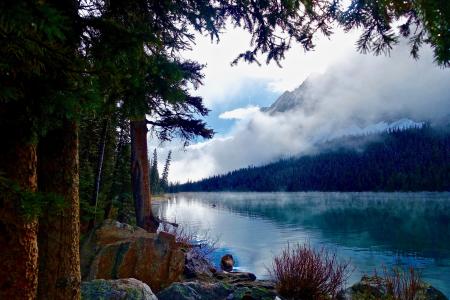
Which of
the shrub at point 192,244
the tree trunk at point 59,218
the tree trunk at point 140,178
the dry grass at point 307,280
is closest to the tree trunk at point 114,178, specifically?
the shrub at point 192,244

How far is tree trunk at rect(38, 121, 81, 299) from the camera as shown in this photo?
353 centimetres

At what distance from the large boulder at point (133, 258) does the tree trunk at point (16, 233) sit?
6.23m

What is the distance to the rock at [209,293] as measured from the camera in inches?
297

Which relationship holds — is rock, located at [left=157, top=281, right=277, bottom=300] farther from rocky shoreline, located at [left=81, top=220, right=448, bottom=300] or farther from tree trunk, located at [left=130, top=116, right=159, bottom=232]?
tree trunk, located at [left=130, top=116, right=159, bottom=232]

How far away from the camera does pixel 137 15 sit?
4684 millimetres

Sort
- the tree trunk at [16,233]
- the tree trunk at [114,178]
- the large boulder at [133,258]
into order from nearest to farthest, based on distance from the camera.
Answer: the tree trunk at [16,233]
the large boulder at [133,258]
the tree trunk at [114,178]

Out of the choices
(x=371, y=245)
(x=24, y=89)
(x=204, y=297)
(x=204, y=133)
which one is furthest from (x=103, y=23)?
(x=371, y=245)

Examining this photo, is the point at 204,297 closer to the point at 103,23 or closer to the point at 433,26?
the point at 103,23

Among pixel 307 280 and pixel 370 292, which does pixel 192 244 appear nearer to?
pixel 307 280

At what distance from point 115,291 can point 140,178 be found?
8.05m

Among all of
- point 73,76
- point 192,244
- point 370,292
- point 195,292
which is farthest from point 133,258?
point 192,244

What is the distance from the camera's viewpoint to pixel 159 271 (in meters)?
9.37

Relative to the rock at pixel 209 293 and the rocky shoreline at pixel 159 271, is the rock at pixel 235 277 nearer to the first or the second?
the rocky shoreline at pixel 159 271

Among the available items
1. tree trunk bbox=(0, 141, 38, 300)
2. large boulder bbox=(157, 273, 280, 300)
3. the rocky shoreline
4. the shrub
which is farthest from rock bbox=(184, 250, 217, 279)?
tree trunk bbox=(0, 141, 38, 300)
